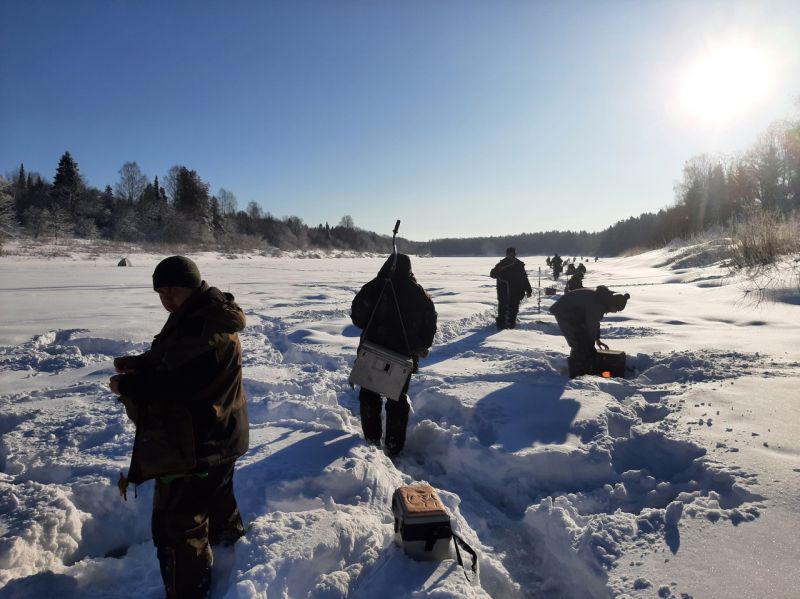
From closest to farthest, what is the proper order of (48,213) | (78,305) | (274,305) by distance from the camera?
(78,305) < (274,305) < (48,213)

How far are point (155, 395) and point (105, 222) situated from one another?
56.4 meters

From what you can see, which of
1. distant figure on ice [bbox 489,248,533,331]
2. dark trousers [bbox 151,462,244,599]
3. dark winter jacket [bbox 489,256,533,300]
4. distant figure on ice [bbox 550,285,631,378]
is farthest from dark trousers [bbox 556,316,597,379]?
dark trousers [bbox 151,462,244,599]

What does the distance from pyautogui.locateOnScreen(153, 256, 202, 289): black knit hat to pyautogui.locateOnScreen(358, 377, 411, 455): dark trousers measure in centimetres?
212

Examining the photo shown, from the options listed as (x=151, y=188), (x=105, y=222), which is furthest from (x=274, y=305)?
(x=151, y=188)

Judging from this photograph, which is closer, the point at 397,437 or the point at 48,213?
the point at 397,437

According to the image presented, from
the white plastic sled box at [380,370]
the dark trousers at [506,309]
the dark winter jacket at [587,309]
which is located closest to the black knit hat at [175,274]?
the white plastic sled box at [380,370]

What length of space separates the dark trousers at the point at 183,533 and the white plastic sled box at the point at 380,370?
165 centimetres

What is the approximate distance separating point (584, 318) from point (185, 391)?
495cm

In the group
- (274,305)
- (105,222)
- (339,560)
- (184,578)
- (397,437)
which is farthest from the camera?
(105,222)

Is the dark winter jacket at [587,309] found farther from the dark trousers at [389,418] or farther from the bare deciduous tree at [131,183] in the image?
the bare deciduous tree at [131,183]

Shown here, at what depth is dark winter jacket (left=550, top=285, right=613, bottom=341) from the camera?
5.55m

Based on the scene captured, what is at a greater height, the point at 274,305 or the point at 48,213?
the point at 48,213

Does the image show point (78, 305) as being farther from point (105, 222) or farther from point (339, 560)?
point (105, 222)

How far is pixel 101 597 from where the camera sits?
2168mm
